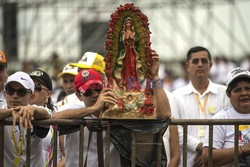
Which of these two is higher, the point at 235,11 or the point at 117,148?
the point at 235,11

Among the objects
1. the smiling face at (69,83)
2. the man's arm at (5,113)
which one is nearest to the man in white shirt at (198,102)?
the smiling face at (69,83)

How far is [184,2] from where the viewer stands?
28125 millimetres

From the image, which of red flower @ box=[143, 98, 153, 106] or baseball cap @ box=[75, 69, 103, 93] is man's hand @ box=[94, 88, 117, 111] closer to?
red flower @ box=[143, 98, 153, 106]

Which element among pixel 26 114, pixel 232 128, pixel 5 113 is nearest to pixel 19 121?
pixel 26 114

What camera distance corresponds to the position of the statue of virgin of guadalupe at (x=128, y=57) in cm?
A: 756

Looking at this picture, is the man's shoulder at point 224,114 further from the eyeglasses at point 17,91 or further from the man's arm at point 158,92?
the eyeglasses at point 17,91

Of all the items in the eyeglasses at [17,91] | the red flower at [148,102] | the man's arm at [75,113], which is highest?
the eyeglasses at [17,91]

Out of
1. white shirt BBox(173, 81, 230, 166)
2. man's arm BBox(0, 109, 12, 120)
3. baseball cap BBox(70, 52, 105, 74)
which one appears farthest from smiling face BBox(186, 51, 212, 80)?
man's arm BBox(0, 109, 12, 120)

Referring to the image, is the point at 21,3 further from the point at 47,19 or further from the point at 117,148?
the point at 117,148

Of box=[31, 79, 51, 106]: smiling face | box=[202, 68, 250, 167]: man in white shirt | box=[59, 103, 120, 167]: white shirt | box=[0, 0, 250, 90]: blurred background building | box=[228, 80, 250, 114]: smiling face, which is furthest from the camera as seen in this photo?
box=[0, 0, 250, 90]: blurred background building

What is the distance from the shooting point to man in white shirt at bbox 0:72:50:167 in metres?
7.21

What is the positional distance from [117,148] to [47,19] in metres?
22.5

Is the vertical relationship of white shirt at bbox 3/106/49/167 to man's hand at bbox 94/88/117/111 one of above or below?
below

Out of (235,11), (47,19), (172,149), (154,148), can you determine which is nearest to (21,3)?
(47,19)
